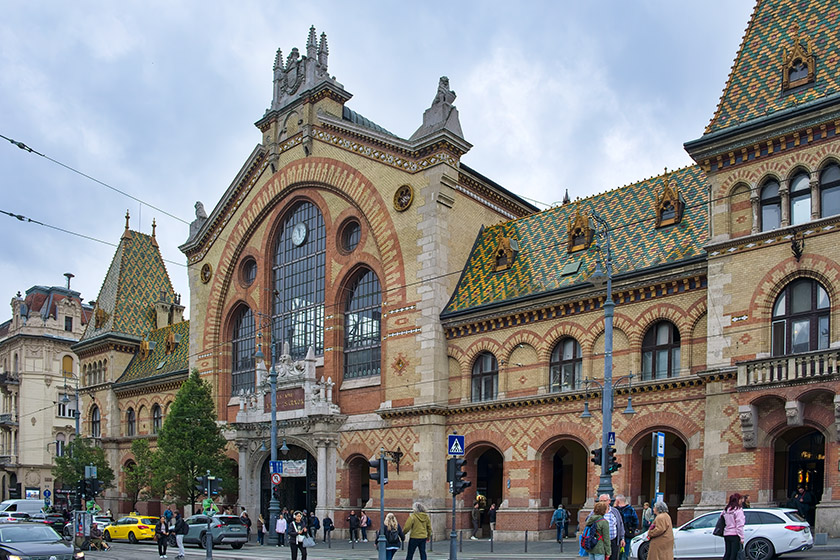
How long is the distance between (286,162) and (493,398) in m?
17.8

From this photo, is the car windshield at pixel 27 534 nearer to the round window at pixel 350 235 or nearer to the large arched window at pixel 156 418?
the round window at pixel 350 235

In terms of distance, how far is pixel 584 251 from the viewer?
36.3 metres

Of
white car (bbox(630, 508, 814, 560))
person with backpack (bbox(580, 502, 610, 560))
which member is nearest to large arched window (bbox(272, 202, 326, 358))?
white car (bbox(630, 508, 814, 560))

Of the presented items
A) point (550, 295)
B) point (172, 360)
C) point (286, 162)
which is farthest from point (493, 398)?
point (172, 360)

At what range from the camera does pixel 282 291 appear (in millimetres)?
47375

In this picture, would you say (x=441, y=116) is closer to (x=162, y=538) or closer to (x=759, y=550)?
(x=162, y=538)

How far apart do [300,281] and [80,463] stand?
20968mm

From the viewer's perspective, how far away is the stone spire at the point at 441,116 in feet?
132

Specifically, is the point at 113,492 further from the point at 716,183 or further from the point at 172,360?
the point at 716,183

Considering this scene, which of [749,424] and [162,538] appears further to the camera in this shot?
[162,538]

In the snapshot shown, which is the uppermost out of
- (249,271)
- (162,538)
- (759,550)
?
(249,271)

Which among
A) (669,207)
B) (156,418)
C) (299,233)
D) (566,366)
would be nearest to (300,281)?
(299,233)

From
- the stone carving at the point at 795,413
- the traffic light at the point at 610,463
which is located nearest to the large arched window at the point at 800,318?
the stone carving at the point at 795,413

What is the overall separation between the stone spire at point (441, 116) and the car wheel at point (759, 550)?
2319 cm
